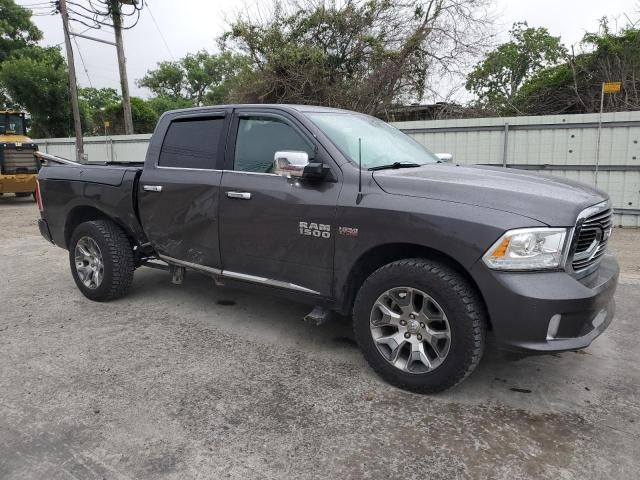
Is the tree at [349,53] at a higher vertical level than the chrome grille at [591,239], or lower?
higher

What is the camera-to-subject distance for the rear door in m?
4.06

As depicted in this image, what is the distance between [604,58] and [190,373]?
13.5 m

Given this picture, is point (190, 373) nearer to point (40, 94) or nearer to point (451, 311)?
point (451, 311)

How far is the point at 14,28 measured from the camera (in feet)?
103

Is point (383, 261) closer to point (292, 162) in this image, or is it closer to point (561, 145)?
point (292, 162)

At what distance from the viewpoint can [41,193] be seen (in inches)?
214

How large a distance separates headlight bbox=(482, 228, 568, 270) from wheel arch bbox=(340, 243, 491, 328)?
0.80 ft

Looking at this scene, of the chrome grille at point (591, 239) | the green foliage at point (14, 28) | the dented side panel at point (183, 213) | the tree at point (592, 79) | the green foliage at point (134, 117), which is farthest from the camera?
the green foliage at point (14, 28)

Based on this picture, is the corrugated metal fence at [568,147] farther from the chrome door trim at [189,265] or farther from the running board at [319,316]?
the chrome door trim at [189,265]

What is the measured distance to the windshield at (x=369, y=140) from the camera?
3.58 m

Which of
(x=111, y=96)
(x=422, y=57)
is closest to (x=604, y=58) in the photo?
(x=422, y=57)

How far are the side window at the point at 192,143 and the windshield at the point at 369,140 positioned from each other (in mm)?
947

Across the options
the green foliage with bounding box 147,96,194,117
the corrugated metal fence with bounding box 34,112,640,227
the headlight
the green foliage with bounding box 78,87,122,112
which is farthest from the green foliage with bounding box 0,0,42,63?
the headlight

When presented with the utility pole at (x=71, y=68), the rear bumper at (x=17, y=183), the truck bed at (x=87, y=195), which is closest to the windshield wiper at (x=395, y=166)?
the truck bed at (x=87, y=195)
